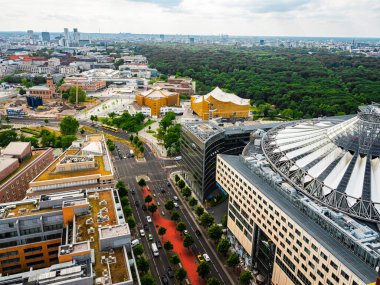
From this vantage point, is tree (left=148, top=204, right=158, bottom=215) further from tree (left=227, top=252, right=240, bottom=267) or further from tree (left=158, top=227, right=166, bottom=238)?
tree (left=227, top=252, right=240, bottom=267)

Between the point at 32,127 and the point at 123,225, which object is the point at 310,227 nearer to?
the point at 123,225

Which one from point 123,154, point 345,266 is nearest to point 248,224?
point 345,266

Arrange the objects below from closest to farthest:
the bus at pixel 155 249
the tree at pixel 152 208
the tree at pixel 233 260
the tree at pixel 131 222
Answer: the tree at pixel 233 260, the bus at pixel 155 249, the tree at pixel 131 222, the tree at pixel 152 208

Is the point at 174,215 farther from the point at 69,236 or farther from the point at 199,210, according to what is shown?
the point at 69,236

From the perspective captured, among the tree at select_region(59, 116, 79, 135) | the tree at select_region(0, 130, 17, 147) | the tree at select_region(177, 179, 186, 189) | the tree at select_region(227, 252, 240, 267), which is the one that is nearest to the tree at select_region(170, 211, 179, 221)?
the tree at select_region(177, 179, 186, 189)

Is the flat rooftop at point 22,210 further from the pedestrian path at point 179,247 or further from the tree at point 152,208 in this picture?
the tree at point 152,208

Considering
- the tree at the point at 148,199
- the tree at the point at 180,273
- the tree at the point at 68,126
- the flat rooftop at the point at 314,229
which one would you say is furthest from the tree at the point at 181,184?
the tree at the point at 68,126

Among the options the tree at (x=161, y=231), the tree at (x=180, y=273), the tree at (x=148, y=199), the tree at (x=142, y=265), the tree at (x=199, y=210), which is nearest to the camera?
the tree at (x=180, y=273)
